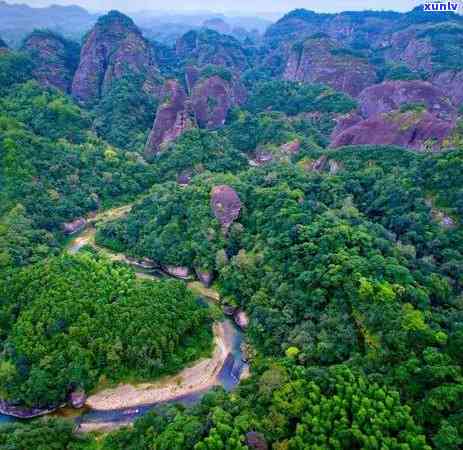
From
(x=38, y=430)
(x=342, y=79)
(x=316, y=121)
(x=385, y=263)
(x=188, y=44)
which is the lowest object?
(x=38, y=430)

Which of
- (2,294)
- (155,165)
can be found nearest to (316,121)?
(155,165)

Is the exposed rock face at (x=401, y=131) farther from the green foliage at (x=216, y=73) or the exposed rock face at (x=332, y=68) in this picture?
the exposed rock face at (x=332, y=68)

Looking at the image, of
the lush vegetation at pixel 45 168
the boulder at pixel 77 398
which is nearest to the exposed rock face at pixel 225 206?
the lush vegetation at pixel 45 168

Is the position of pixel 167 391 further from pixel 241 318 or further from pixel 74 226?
pixel 74 226

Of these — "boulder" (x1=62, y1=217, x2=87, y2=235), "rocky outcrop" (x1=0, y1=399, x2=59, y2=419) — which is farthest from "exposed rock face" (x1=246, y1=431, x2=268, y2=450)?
"boulder" (x1=62, y1=217, x2=87, y2=235)

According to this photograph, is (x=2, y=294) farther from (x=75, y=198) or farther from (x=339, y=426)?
(x=339, y=426)
